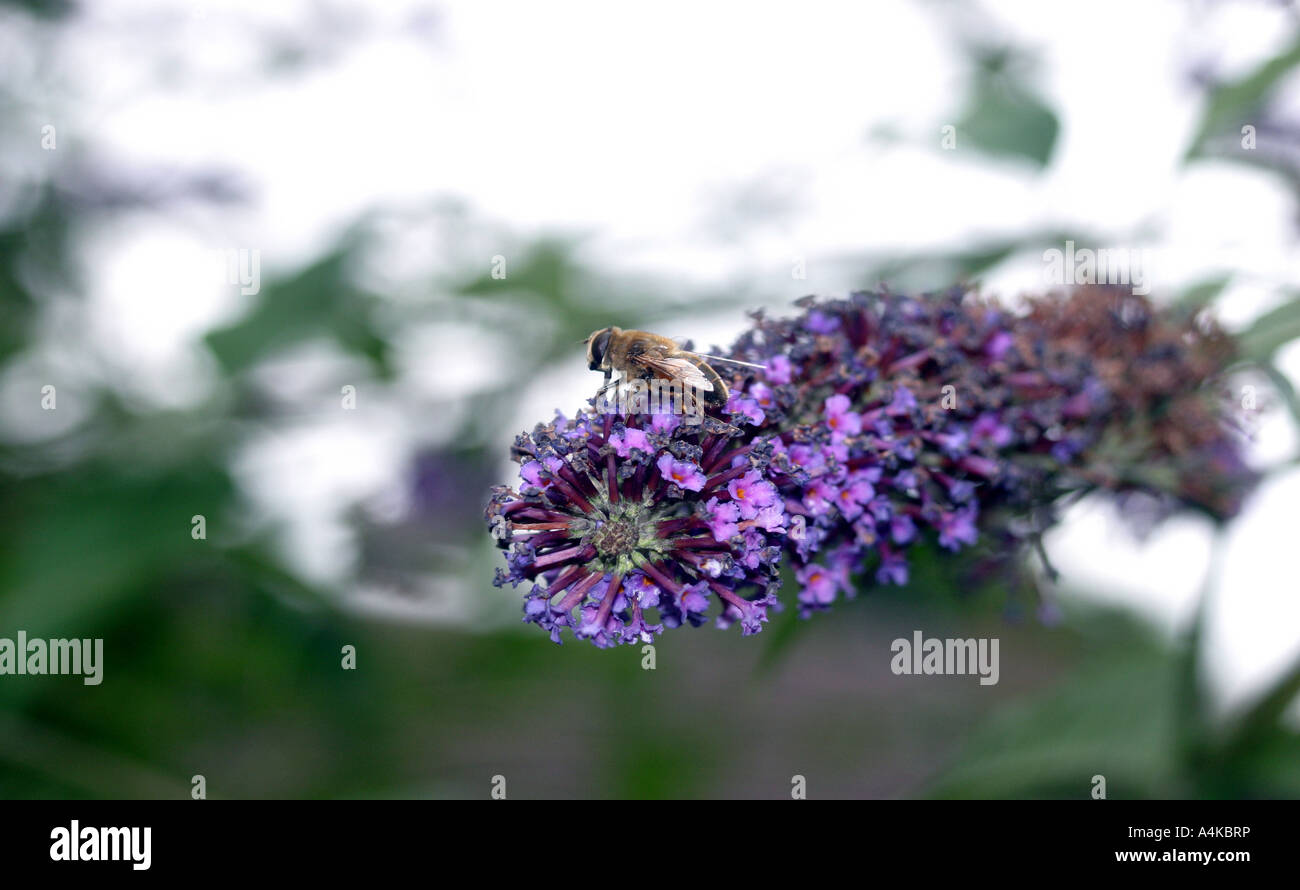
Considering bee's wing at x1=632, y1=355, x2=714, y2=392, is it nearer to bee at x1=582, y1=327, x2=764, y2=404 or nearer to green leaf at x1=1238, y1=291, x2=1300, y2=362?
bee at x1=582, y1=327, x2=764, y2=404

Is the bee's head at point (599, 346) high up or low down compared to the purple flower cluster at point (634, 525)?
up

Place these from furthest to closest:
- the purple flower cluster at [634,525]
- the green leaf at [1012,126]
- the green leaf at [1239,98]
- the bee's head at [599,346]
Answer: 1. the green leaf at [1012,126]
2. the green leaf at [1239,98]
3. the bee's head at [599,346]
4. the purple flower cluster at [634,525]

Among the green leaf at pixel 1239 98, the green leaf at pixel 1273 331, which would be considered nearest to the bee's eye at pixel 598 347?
the green leaf at pixel 1273 331

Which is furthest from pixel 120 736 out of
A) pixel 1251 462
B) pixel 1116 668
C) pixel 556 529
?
pixel 1251 462

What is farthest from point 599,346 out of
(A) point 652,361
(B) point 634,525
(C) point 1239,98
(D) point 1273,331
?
(C) point 1239,98

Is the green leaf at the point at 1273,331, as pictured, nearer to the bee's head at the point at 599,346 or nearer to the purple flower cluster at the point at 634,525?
the purple flower cluster at the point at 634,525

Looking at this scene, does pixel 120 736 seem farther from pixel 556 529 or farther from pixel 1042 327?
pixel 1042 327
